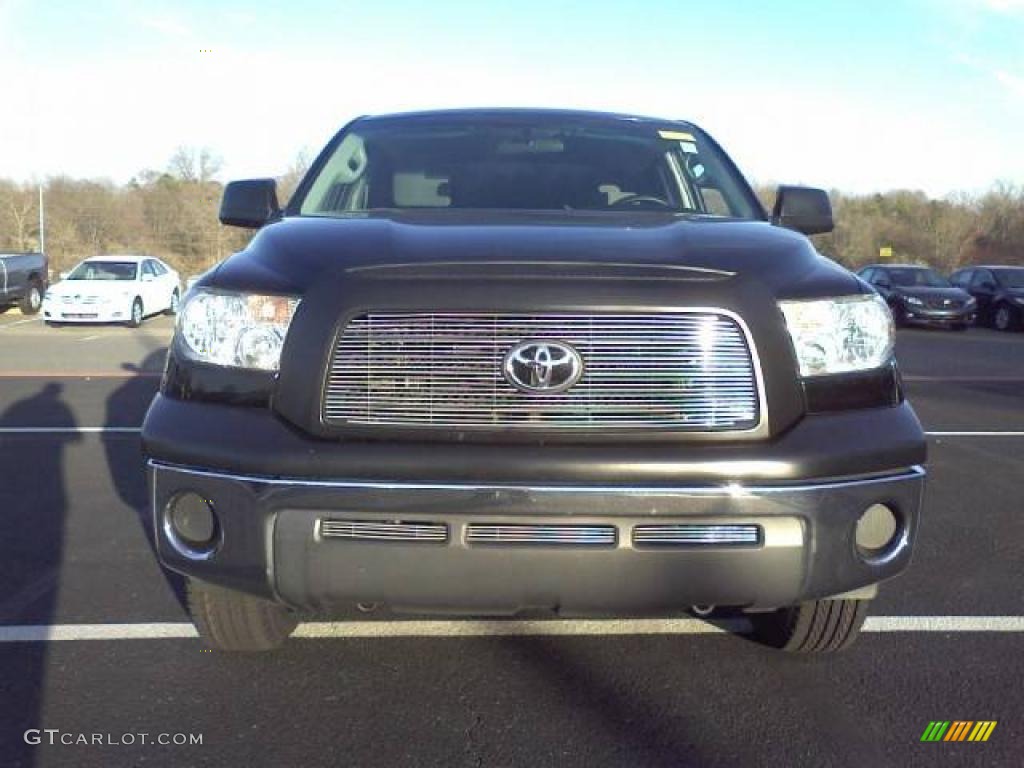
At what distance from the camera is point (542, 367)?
8.74 feet

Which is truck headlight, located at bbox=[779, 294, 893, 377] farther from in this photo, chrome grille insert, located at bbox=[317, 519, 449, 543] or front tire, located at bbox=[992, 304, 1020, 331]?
front tire, located at bbox=[992, 304, 1020, 331]

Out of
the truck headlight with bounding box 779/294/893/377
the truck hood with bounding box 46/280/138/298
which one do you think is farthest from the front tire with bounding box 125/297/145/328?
the truck headlight with bounding box 779/294/893/377

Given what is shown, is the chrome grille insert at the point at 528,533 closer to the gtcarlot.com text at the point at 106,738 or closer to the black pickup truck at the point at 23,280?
the gtcarlot.com text at the point at 106,738

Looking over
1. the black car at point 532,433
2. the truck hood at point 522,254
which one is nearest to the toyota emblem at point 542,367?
Answer: the black car at point 532,433

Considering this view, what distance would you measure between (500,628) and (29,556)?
240 centimetres

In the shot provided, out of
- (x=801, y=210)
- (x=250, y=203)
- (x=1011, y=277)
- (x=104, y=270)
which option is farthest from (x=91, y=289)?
(x=1011, y=277)

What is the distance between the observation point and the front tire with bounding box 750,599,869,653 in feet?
10.9

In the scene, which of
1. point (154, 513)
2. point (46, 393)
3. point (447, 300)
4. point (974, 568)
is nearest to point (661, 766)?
point (447, 300)

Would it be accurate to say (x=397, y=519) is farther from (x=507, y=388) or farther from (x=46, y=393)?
(x=46, y=393)

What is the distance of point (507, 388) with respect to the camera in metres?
2.67

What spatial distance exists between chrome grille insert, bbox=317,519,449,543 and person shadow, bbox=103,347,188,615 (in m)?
0.61

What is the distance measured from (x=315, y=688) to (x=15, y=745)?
2.91 feet

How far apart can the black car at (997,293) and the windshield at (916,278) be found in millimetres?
912

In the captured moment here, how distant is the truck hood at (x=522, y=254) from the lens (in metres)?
2.77
